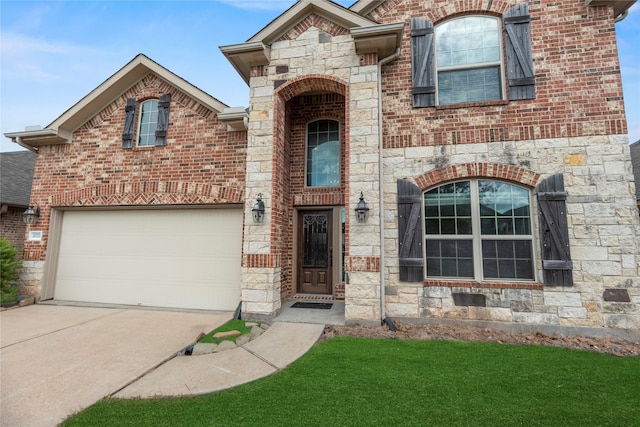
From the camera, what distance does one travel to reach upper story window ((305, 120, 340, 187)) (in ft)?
22.5

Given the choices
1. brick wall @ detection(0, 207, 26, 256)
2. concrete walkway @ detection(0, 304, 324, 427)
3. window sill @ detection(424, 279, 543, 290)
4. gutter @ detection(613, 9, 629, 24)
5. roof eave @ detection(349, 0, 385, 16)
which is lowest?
concrete walkway @ detection(0, 304, 324, 427)

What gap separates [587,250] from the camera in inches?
193

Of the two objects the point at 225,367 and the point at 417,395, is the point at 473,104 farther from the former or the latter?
the point at 225,367

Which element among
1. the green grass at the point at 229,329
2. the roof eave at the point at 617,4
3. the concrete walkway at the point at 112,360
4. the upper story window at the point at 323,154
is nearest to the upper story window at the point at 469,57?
the roof eave at the point at 617,4

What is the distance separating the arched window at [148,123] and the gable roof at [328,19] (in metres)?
2.71

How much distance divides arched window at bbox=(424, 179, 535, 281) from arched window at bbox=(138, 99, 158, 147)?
260 inches

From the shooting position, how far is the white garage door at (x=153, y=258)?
6719 millimetres

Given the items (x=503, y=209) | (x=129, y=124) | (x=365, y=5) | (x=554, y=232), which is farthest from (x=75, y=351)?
(x=365, y=5)

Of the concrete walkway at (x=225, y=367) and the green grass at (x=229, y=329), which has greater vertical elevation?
the green grass at (x=229, y=329)

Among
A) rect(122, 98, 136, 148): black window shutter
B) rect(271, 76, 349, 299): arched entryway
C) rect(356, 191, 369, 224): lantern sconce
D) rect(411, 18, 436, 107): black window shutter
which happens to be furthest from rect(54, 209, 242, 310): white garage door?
rect(411, 18, 436, 107): black window shutter

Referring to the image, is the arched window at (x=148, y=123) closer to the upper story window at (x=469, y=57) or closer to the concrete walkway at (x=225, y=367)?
the concrete walkway at (x=225, y=367)

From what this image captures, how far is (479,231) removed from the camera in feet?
17.4

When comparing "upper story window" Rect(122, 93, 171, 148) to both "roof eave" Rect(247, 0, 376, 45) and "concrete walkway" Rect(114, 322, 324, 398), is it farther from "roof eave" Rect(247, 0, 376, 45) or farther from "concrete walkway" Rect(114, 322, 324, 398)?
"concrete walkway" Rect(114, 322, 324, 398)

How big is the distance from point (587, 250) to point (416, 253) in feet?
8.81
